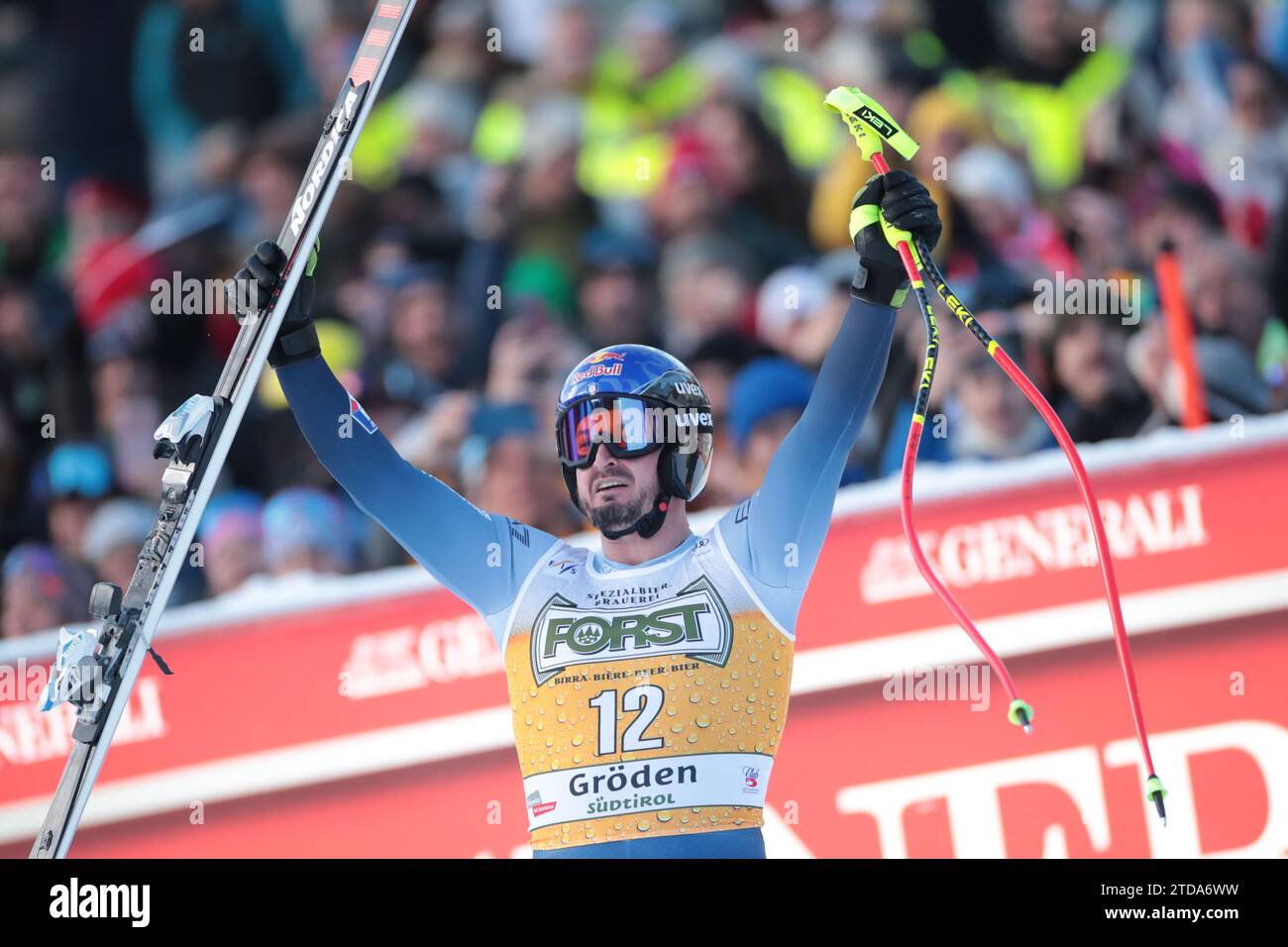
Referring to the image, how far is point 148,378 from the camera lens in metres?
7.11

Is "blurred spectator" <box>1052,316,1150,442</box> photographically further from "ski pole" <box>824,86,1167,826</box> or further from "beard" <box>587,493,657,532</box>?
"beard" <box>587,493,657,532</box>

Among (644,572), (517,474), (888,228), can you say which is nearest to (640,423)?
(644,572)

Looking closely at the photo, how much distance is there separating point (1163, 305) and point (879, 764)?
192cm

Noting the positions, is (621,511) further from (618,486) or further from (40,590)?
(40,590)

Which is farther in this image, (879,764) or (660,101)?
(660,101)

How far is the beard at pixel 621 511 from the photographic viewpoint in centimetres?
489

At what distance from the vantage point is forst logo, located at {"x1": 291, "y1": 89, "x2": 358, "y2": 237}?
4789 mm

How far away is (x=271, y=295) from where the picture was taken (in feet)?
15.7

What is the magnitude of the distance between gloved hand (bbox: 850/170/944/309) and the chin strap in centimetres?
75

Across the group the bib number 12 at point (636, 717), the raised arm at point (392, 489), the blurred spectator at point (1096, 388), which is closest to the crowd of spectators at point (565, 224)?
the blurred spectator at point (1096, 388)
